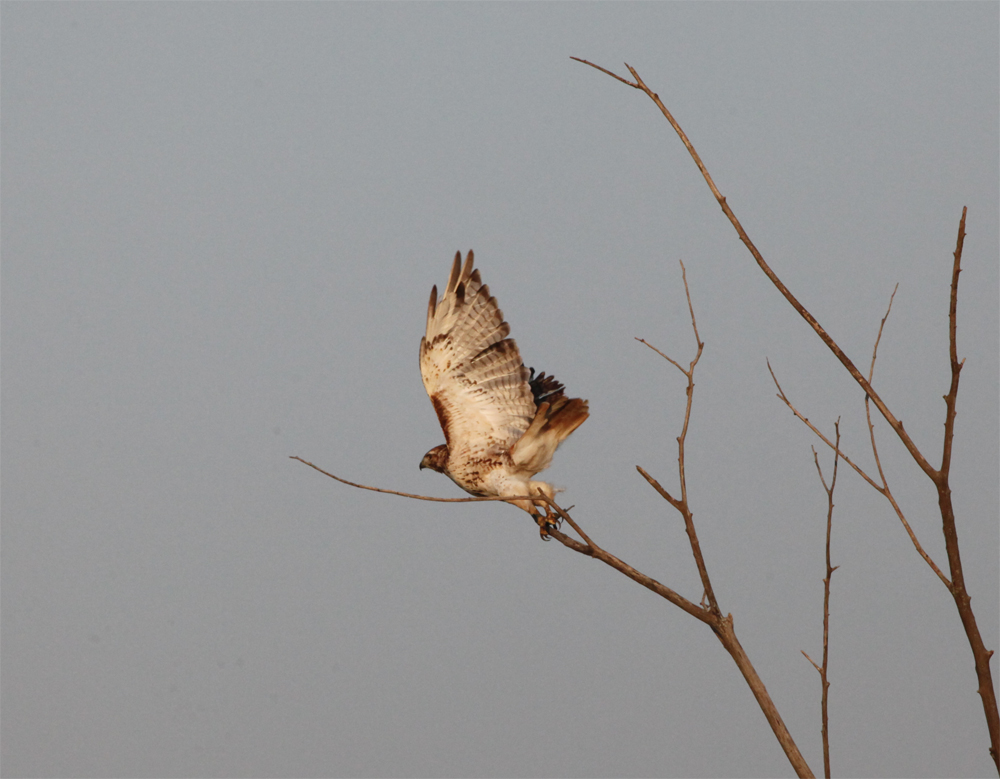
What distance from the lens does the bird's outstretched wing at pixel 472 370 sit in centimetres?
268

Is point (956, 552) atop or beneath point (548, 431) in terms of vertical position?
beneath

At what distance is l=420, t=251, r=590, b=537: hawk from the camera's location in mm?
2619

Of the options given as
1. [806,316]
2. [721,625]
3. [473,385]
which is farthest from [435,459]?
[806,316]

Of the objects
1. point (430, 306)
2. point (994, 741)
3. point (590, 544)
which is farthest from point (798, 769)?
point (430, 306)

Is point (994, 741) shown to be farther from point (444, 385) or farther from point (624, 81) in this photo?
point (444, 385)

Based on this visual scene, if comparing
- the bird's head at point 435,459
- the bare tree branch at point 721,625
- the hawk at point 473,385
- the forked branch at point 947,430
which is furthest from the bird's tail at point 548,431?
the forked branch at point 947,430

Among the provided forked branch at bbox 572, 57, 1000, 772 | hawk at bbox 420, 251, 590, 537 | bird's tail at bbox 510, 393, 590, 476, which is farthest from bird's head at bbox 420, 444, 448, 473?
forked branch at bbox 572, 57, 1000, 772

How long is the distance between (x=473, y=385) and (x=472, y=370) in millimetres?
42

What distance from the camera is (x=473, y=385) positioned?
8.86 ft

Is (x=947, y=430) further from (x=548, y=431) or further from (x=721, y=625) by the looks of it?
(x=548, y=431)

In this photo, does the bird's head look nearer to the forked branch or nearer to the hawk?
Answer: the hawk

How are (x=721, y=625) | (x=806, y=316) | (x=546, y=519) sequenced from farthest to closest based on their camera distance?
(x=546, y=519) < (x=721, y=625) < (x=806, y=316)

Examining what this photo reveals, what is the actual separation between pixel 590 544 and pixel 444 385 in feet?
3.29

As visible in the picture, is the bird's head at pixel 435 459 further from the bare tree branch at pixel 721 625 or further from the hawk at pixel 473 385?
the bare tree branch at pixel 721 625
